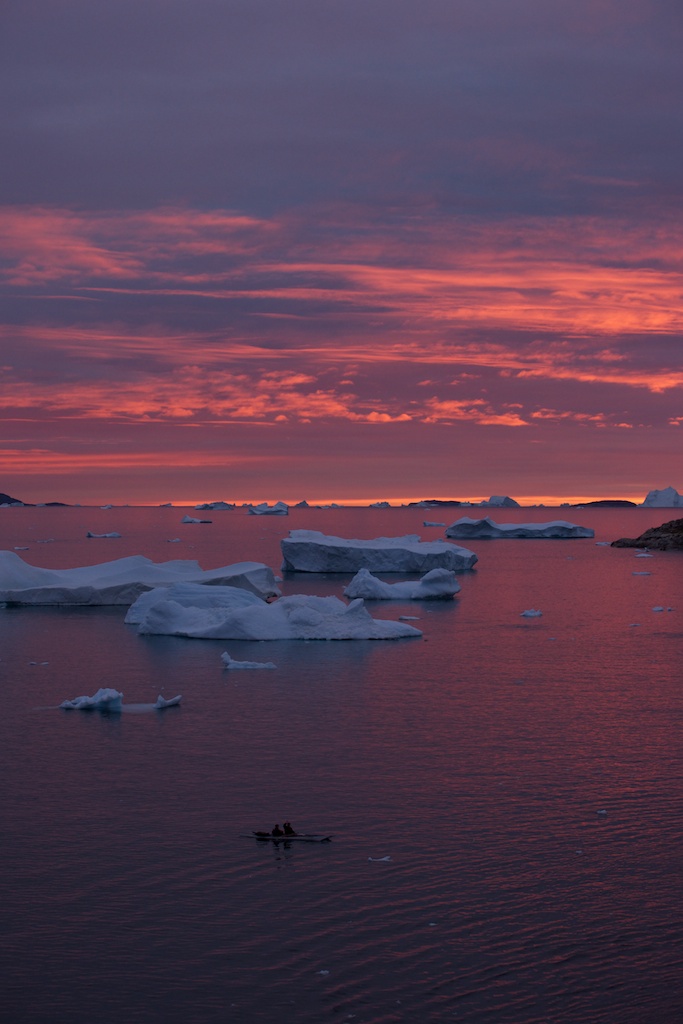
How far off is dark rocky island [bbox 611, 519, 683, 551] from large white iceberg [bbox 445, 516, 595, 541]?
7.50 meters

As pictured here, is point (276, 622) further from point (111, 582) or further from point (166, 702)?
point (111, 582)

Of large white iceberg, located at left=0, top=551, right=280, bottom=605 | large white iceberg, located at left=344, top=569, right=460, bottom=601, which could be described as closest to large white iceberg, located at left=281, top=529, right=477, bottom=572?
large white iceberg, located at left=344, top=569, right=460, bottom=601

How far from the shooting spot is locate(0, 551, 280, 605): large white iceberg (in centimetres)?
2962

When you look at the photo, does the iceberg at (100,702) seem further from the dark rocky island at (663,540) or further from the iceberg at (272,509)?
the iceberg at (272,509)

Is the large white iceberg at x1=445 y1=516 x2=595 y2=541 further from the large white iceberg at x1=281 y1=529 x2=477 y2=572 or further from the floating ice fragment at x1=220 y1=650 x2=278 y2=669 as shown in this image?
the floating ice fragment at x1=220 y1=650 x2=278 y2=669

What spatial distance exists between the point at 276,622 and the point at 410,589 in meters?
10.8

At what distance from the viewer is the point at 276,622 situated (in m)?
22.8

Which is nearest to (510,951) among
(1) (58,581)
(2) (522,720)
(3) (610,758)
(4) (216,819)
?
(4) (216,819)

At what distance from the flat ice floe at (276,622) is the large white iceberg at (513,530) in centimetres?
5003

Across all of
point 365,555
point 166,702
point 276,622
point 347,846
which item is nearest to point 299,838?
point 347,846

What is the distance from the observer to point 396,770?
12.0 meters

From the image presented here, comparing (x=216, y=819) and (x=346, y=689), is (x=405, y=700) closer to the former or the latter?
(x=346, y=689)

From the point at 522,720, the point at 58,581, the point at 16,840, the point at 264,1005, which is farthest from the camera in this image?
the point at 58,581

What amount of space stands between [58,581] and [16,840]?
862 inches
